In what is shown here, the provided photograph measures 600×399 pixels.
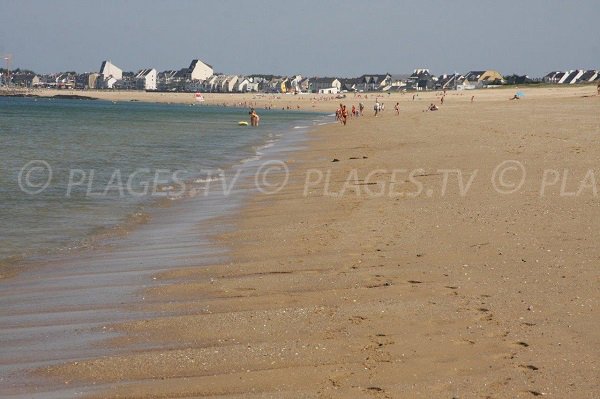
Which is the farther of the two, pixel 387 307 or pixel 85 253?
pixel 85 253

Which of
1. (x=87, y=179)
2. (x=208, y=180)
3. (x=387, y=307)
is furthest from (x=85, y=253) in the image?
(x=87, y=179)

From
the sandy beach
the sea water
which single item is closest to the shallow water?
the sea water

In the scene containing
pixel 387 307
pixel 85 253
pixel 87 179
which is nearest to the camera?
pixel 387 307

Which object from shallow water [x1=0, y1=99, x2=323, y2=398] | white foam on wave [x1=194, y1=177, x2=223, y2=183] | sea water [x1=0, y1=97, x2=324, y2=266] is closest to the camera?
shallow water [x1=0, y1=99, x2=323, y2=398]

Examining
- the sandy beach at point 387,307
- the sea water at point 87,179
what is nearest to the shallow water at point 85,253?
the sea water at point 87,179

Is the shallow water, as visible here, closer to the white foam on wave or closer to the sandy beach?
the white foam on wave

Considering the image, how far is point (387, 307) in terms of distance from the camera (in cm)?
637

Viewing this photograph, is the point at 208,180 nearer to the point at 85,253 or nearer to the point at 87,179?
the point at 87,179

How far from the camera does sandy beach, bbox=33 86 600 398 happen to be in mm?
4828

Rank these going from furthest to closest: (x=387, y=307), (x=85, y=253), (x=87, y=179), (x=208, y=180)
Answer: (x=87, y=179)
(x=208, y=180)
(x=85, y=253)
(x=387, y=307)

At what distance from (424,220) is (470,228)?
96cm

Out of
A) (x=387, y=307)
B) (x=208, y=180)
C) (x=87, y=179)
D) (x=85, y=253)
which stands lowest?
(x=87, y=179)

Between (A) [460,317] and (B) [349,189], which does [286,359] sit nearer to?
(A) [460,317]

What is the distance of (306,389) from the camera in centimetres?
470
